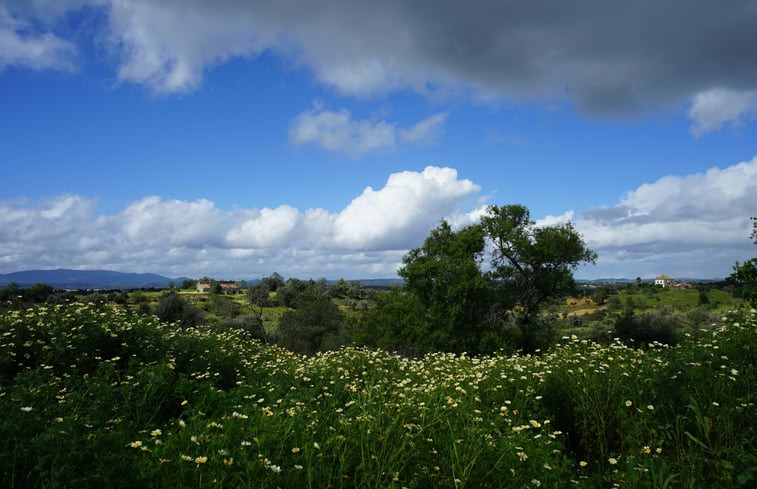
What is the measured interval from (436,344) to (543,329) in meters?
7.69

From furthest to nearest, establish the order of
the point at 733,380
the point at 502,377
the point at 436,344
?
the point at 436,344 → the point at 502,377 → the point at 733,380

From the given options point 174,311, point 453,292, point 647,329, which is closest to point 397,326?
point 453,292

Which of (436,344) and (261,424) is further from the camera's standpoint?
(436,344)

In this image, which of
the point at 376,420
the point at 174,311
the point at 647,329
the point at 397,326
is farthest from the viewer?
the point at 647,329

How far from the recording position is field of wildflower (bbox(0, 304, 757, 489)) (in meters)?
3.39

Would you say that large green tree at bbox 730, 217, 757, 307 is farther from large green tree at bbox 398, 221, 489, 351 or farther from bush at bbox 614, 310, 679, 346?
bush at bbox 614, 310, 679, 346

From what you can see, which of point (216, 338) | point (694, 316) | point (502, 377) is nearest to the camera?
point (502, 377)

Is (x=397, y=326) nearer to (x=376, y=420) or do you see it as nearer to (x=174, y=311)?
(x=174, y=311)

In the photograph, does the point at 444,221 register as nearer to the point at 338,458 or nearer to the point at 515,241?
the point at 515,241

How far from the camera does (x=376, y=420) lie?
433 centimetres

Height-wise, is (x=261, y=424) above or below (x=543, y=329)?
above

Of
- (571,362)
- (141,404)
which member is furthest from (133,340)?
(571,362)

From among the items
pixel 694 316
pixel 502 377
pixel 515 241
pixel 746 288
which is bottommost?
pixel 694 316

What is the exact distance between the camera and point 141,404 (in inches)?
218
